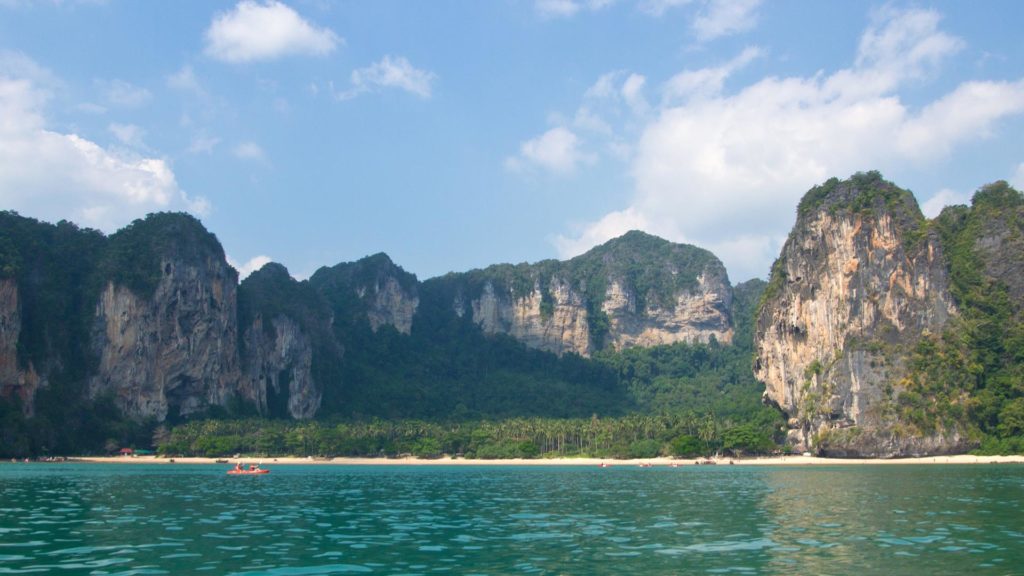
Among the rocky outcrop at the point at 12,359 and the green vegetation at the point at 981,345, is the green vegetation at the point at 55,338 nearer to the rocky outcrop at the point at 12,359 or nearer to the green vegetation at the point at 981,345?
the rocky outcrop at the point at 12,359

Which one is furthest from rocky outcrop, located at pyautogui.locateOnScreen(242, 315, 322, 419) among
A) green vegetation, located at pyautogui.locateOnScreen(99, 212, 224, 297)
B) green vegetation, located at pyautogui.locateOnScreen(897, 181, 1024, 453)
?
green vegetation, located at pyautogui.locateOnScreen(897, 181, 1024, 453)

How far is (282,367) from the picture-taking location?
18012cm

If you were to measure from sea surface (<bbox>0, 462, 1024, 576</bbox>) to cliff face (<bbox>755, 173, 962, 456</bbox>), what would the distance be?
215 ft

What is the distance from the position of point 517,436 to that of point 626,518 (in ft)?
329

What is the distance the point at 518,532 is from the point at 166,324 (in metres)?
139

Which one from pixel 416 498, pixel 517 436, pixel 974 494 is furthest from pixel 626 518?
pixel 517 436

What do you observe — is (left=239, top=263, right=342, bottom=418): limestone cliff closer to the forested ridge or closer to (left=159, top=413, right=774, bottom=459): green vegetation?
the forested ridge

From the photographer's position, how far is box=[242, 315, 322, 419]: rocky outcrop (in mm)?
173625

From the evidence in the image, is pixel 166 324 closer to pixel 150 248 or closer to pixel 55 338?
pixel 150 248

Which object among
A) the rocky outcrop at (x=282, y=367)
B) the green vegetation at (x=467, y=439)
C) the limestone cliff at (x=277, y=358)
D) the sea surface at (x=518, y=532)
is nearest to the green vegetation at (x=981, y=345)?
Answer: the green vegetation at (x=467, y=439)

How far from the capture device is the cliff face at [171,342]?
473ft

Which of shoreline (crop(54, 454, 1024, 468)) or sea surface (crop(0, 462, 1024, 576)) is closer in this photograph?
sea surface (crop(0, 462, 1024, 576))

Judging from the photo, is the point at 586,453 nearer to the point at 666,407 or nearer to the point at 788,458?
the point at 788,458

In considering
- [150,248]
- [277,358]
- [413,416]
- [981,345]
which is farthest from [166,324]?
[981,345]
